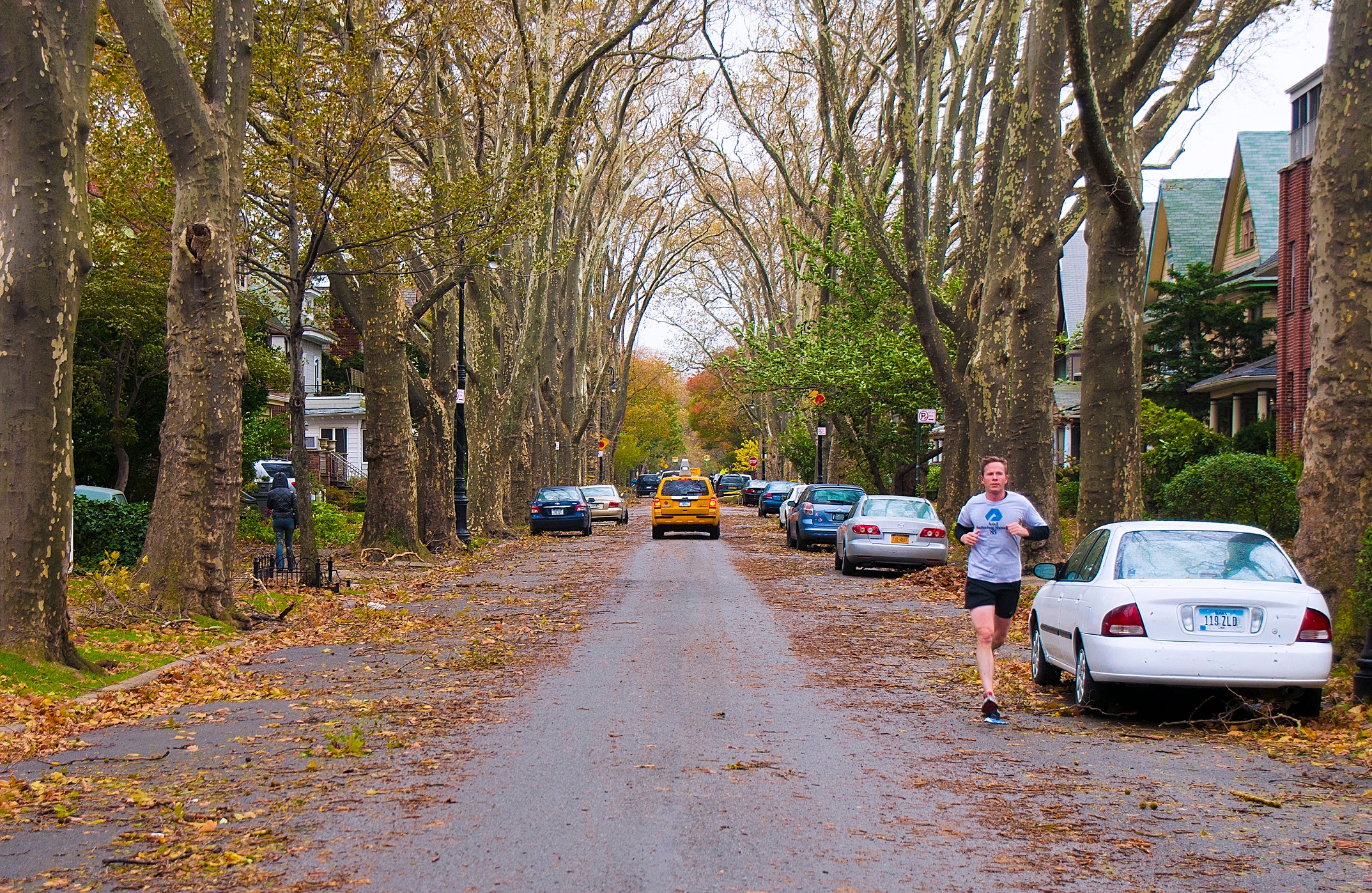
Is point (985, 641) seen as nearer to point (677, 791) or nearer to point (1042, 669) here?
point (1042, 669)

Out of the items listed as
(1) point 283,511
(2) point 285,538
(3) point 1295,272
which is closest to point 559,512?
(2) point 285,538

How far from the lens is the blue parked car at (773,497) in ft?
177

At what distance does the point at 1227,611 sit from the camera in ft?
29.0

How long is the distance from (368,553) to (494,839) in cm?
1851

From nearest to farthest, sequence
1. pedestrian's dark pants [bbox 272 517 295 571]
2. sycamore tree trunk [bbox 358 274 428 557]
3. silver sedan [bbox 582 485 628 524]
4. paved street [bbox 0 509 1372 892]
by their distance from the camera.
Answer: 1. paved street [bbox 0 509 1372 892]
2. pedestrian's dark pants [bbox 272 517 295 571]
3. sycamore tree trunk [bbox 358 274 428 557]
4. silver sedan [bbox 582 485 628 524]

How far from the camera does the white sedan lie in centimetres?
874

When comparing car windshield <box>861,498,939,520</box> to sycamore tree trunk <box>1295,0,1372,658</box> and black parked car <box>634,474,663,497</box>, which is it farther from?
black parked car <box>634,474,663,497</box>

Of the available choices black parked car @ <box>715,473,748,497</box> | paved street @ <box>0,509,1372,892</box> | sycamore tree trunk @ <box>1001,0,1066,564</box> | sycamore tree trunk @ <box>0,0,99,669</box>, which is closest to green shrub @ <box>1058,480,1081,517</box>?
sycamore tree trunk @ <box>1001,0,1066,564</box>

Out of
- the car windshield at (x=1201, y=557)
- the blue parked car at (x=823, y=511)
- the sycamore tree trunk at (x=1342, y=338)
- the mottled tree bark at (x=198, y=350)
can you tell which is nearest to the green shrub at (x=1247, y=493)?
the blue parked car at (x=823, y=511)

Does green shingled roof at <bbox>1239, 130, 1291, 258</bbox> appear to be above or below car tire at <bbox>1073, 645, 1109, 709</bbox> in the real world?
above

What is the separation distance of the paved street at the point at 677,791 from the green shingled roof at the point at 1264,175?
30122mm

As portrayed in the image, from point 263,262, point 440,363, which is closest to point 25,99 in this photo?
point 263,262

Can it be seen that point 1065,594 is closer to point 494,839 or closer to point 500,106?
point 494,839

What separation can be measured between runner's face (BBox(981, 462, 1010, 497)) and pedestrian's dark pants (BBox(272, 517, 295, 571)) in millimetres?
13549
